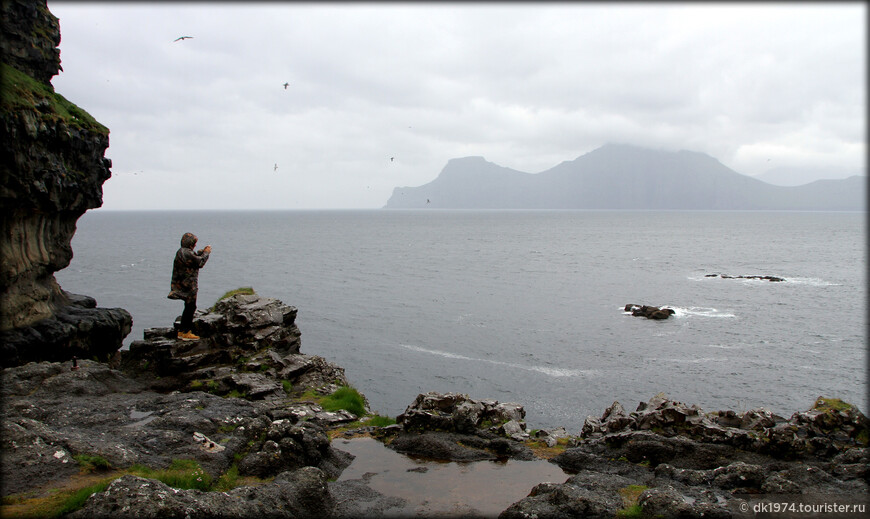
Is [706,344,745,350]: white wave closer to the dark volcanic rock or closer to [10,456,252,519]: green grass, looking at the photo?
the dark volcanic rock

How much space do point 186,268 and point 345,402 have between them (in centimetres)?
813

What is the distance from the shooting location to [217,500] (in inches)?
386

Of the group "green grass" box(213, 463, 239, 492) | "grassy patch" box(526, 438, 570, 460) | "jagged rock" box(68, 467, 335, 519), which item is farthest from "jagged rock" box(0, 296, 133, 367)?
"grassy patch" box(526, 438, 570, 460)

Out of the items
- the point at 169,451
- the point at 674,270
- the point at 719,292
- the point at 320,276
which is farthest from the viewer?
the point at 674,270

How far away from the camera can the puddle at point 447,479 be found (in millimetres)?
11969

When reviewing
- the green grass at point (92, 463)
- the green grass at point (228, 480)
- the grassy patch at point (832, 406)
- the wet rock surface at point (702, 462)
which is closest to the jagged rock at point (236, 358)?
the green grass at point (228, 480)

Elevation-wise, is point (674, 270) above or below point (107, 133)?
below

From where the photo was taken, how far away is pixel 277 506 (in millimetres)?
10461

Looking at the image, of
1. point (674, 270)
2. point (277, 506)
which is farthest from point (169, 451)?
point (674, 270)

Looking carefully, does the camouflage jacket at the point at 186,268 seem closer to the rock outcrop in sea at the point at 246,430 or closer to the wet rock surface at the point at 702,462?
the rock outcrop in sea at the point at 246,430

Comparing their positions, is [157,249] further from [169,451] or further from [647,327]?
[169,451]

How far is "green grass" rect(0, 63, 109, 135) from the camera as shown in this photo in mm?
23844

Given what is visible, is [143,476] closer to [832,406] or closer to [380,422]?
[380,422]

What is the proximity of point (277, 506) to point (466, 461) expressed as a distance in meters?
5.98
